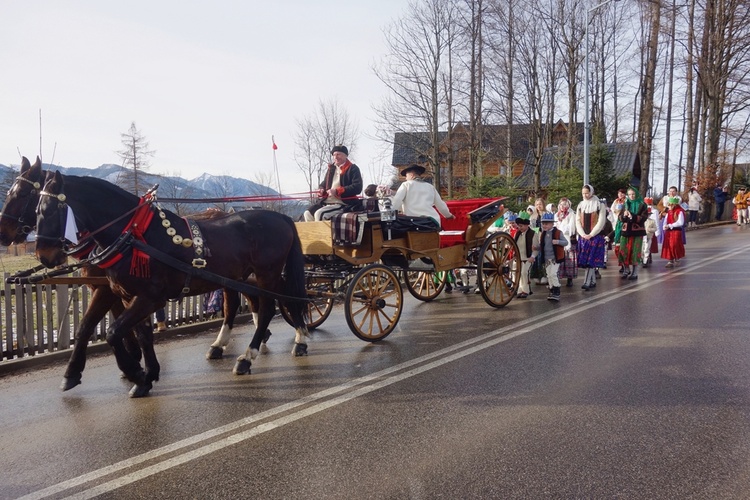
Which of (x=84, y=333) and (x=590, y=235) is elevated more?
(x=590, y=235)

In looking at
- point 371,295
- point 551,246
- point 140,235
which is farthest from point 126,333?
point 551,246

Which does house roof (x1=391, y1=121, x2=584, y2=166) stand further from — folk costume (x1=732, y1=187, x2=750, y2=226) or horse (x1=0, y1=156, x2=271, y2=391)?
horse (x1=0, y1=156, x2=271, y2=391)

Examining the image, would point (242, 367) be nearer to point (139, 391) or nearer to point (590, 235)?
point (139, 391)

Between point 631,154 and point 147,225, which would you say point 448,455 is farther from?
point 631,154

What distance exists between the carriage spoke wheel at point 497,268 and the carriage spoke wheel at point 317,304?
7.36 ft

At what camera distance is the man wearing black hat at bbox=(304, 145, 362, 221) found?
Answer: 296 inches

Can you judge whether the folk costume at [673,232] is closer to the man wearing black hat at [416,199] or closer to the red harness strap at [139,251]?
the man wearing black hat at [416,199]

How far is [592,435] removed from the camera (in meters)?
3.96

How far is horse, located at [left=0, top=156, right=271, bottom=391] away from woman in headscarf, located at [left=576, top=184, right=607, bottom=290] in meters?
6.87

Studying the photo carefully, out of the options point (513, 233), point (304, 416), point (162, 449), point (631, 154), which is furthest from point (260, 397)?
point (631, 154)

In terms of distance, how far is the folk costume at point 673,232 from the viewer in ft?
44.6

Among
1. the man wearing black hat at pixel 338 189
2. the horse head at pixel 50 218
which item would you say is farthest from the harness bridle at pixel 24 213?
the man wearing black hat at pixel 338 189

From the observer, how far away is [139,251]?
503 centimetres

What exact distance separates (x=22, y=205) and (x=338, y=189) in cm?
352
